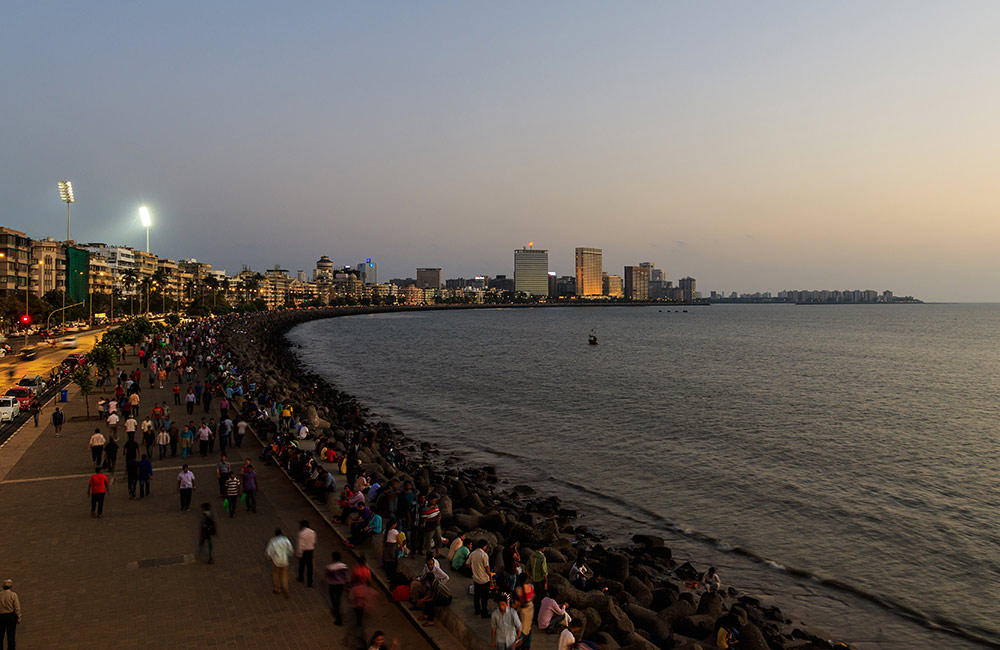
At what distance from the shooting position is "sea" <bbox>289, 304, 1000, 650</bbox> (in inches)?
653

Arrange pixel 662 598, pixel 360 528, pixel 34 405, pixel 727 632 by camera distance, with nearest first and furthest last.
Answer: pixel 727 632 → pixel 360 528 → pixel 662 598 → pixel 34 405

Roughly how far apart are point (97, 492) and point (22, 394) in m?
18.2

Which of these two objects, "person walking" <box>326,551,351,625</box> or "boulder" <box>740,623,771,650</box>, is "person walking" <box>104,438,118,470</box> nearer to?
"person walking" <box>326,551,351,625</box>

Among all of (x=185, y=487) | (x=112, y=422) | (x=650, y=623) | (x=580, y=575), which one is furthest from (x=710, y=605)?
(x=112, y=422)

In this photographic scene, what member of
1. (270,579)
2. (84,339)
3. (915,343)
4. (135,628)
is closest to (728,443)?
(270,579)

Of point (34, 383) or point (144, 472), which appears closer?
point (144, 472)

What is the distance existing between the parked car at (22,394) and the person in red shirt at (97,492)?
17.0 meters

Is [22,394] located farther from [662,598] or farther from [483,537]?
[662,598]

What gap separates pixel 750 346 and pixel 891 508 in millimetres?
78262

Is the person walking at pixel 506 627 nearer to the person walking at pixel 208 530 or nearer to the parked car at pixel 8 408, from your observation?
the person walking at pixel 208 530

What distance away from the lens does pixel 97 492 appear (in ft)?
46.8

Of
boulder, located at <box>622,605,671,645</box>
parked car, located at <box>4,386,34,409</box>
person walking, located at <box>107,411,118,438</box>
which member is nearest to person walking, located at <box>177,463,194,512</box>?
person walking, located at <box>107,411,118,438</box>

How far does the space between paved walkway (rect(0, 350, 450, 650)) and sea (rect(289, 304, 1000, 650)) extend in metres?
10.8

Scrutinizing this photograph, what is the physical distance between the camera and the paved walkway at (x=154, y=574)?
955 centimetres
